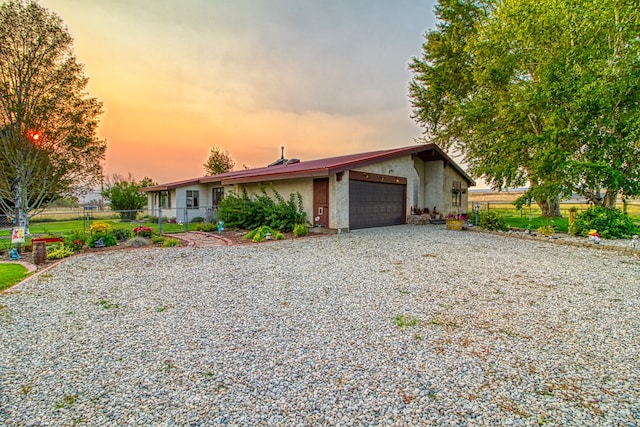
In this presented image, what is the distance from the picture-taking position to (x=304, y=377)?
2.72 metres

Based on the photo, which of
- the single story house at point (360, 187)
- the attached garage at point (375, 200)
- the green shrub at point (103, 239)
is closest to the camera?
the green shrub at point (103, 239)

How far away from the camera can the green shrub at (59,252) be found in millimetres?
8020

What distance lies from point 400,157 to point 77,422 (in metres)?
14.9

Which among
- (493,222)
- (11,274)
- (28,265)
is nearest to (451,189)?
(493,222)

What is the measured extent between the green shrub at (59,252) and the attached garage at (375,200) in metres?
9.44

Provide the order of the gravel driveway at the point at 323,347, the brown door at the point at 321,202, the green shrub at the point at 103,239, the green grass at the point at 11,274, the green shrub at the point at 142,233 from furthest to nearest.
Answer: the brown door at the point at 321,202, the green shrub at the point at 142,233, the green shrub at the point at 103,239, the green grass at the point at 11,274, the gravel driveway at the point at 323,347

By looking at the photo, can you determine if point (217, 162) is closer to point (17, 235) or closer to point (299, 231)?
point (299, 231)

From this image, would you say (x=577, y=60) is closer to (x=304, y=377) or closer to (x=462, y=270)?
(x=462, y=270)

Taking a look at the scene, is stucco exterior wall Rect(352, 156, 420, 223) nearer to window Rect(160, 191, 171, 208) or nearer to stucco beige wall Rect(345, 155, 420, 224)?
stucco beige wall Rect(345, 155, 420, 224)

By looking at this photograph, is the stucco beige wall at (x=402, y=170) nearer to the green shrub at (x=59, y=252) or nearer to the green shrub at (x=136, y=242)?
the green shrub at (x=136, y=242)

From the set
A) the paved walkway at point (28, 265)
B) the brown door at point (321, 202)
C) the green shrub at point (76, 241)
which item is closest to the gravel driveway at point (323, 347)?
the paved walkway at point (28, 265)

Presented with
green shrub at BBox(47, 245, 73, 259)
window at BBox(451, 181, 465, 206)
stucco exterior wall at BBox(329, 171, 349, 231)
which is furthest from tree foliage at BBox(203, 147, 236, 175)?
green shrub at BBox(47, 245, 73, 259)

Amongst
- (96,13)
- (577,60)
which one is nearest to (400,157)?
(577,60)

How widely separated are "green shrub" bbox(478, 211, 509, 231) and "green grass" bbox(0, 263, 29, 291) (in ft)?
48.9
